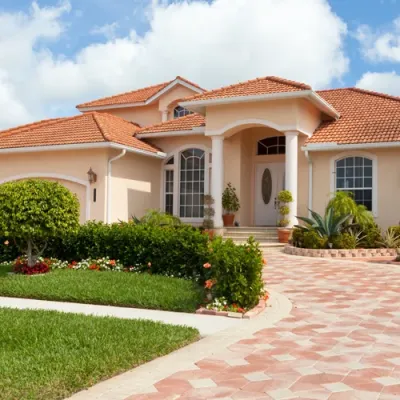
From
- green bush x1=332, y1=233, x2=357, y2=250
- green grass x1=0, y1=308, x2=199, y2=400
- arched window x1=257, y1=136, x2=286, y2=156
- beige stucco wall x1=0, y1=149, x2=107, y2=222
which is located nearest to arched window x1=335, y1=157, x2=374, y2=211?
green bush x1=332, y1=233, x2=357, y2=250

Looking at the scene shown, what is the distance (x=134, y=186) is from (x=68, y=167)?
8.19ft

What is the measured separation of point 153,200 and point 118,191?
2.35m

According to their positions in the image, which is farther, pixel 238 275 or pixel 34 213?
pixel 34 213

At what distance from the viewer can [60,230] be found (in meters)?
11.2

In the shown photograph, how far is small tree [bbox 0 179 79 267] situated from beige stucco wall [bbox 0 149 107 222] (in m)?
7.32

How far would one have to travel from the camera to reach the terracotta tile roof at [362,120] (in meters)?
18.1

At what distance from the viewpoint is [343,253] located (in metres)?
15.7

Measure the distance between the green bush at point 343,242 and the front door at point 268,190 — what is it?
4.81m

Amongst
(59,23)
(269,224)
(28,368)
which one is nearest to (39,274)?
(59,23)

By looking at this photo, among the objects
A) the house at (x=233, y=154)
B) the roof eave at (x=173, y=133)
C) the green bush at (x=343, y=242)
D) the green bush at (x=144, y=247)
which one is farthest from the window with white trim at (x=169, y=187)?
the green bush at (x=144, y=247)

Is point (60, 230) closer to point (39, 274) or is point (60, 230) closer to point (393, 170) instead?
point (39, 274)

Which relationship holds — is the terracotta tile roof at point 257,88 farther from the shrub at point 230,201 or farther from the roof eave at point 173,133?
the shrub at point 230,201

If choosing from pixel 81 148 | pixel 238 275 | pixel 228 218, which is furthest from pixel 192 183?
pixel 238 275

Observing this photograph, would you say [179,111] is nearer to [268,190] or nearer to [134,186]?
[134,186]
